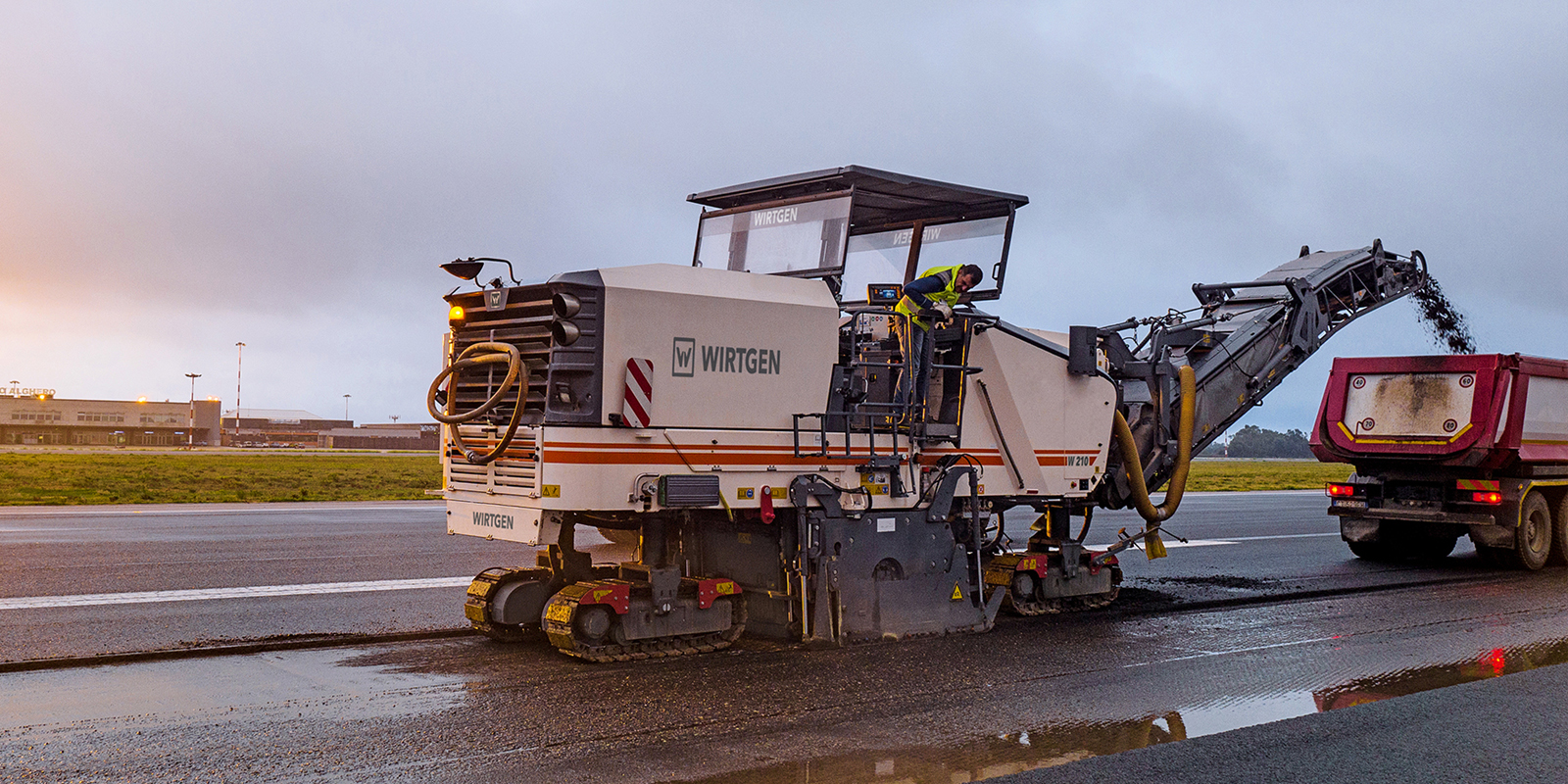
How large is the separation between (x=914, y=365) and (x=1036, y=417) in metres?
1.47

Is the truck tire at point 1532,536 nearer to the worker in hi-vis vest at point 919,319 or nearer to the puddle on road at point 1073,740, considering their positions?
the puddle on road at point 1073,740

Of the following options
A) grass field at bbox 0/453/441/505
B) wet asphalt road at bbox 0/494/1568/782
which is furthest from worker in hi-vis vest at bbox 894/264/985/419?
grass field at bbox 0/453/441/505

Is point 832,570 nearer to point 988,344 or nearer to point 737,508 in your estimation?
point 737,508

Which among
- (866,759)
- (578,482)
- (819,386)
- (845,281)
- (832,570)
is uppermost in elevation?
(845,281)

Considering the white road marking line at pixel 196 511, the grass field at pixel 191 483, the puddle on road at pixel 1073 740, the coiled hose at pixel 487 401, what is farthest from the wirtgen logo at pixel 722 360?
the grass field at pixel 191 483

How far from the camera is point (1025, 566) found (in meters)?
10.1

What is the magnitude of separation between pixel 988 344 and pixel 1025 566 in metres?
Answer: 1.95

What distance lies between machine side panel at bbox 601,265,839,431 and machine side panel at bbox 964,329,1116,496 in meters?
1.61

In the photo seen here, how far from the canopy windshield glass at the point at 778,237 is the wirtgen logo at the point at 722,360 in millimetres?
1217

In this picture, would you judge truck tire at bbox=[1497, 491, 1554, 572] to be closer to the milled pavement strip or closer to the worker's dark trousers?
the worker's dark trousers

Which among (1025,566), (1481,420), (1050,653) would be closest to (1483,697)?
(1050,653)

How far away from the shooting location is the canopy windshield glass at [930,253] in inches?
392

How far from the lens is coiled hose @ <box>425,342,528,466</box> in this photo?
7543mm

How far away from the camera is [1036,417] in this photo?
9.88 m
